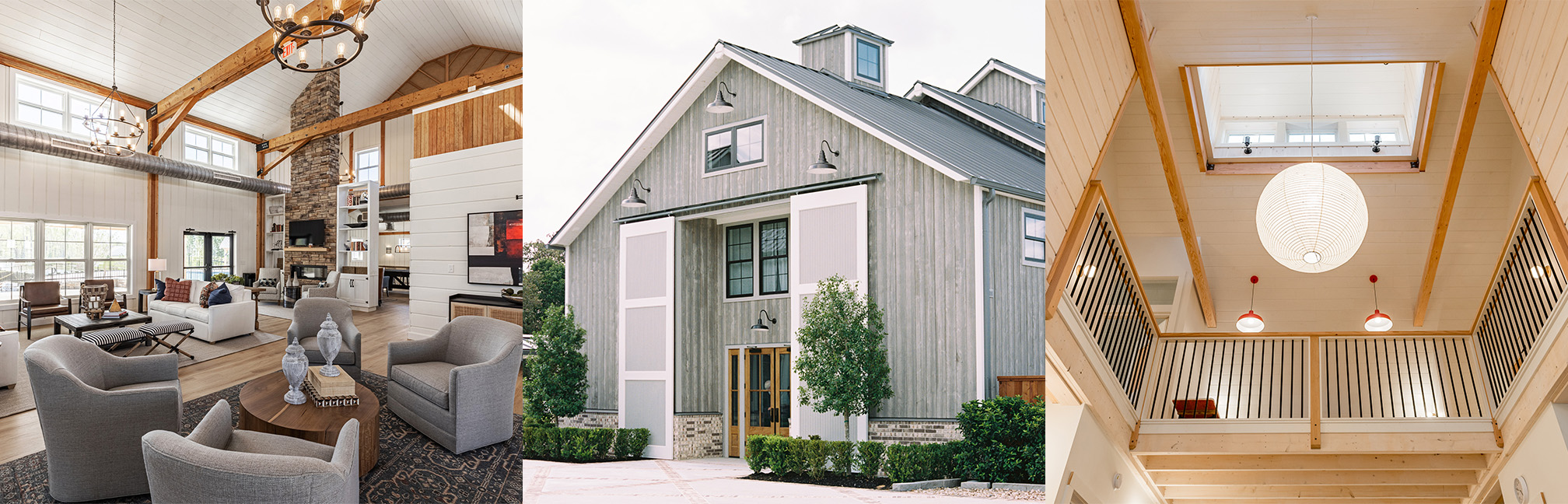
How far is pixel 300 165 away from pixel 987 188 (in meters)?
2.05

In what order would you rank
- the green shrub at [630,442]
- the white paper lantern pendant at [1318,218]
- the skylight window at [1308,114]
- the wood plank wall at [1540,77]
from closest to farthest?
the green shrub at [630,442] → the wood plank wall at [1540,77] → the white paper lantern pendant at [1318,218] → the skylight window at [1308,114]

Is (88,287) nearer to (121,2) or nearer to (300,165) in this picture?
(300,165)

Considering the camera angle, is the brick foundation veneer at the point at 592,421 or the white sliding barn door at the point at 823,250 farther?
the brick foundation veneer at the point at 592,421

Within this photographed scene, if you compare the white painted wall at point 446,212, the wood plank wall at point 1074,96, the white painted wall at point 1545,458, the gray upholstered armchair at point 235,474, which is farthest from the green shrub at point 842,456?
the white painted wall at point 1545,458

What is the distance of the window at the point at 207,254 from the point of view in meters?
2.14

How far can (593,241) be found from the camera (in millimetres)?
2018

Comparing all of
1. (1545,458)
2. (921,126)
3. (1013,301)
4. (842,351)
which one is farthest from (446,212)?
(1545,458)

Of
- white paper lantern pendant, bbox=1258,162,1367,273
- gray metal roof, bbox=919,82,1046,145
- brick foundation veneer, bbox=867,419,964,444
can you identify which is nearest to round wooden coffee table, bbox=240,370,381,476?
brick foundation veneer, bbox=867,419,964,444

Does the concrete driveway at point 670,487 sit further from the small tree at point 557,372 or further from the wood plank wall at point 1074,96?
the wood plank wall at point 1074,96

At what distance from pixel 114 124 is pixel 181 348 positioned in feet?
2.36

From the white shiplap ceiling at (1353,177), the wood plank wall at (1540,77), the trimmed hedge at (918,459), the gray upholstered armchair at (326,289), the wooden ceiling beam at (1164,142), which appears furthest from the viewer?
the white shiplap ceiling at (1353,177)

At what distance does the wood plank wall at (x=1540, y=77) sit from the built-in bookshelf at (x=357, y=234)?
6.20 meters

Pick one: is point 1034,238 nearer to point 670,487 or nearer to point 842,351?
point 842,351

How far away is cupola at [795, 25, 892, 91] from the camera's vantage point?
196 cm
